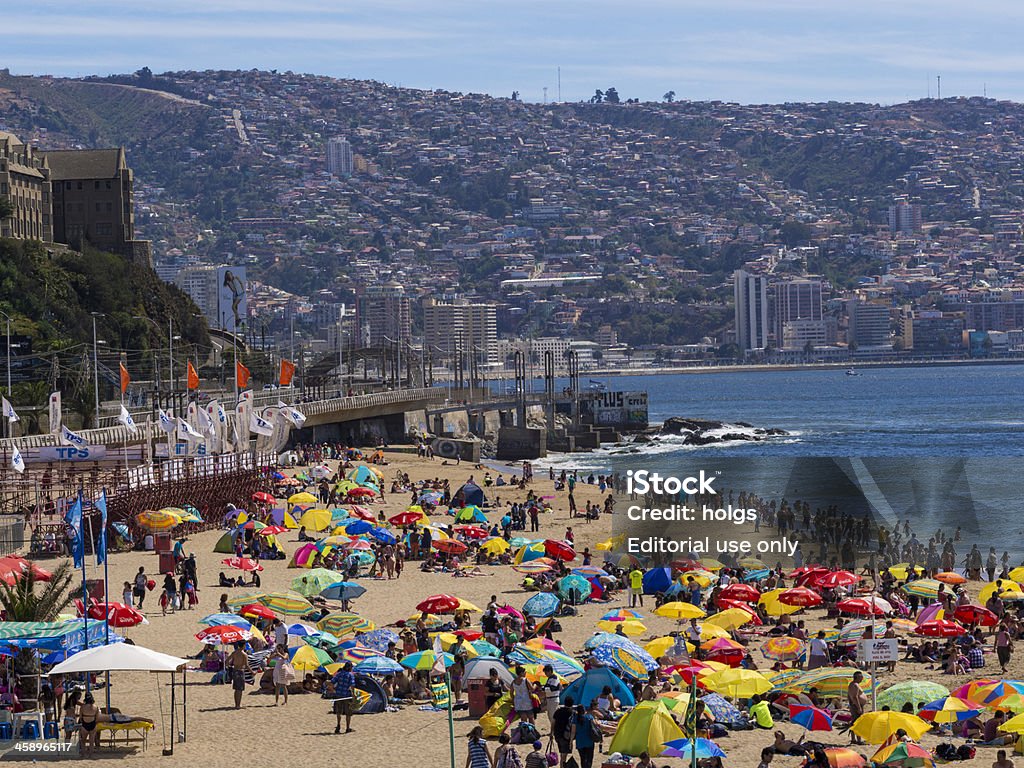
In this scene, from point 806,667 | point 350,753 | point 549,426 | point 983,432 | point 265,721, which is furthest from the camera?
point 983,432

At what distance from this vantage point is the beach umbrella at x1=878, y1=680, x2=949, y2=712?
1923 cm

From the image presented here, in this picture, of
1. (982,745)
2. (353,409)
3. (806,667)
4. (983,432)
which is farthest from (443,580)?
(983,432)

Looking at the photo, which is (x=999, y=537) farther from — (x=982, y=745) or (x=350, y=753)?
(x=350, y=753)

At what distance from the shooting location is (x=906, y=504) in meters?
34.4

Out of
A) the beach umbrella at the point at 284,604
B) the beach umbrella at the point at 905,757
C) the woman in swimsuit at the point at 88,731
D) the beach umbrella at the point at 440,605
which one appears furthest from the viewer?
the beach umbrella at the point at 440,605

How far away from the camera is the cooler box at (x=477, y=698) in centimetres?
1977

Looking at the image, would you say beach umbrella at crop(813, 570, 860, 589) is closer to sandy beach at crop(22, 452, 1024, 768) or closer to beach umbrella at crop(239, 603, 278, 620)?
sandy beach at crop(22, 452, 1024, 768)

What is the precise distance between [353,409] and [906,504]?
48.2 m

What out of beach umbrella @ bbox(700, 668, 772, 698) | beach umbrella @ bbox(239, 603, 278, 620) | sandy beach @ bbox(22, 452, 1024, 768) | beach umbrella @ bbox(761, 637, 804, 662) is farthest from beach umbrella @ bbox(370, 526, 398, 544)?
beach umbrella @ bbox(700, 668, 772, 698)

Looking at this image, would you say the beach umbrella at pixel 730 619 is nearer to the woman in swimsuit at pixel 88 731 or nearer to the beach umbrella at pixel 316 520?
the woman in swimsuit at pixel 88 731

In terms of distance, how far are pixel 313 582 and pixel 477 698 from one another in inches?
299

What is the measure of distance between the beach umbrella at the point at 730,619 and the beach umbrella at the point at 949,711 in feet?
18.5

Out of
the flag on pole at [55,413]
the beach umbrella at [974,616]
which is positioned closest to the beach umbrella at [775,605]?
the beach umbrella at [974,616]

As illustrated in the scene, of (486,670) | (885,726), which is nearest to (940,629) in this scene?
(885,726)
